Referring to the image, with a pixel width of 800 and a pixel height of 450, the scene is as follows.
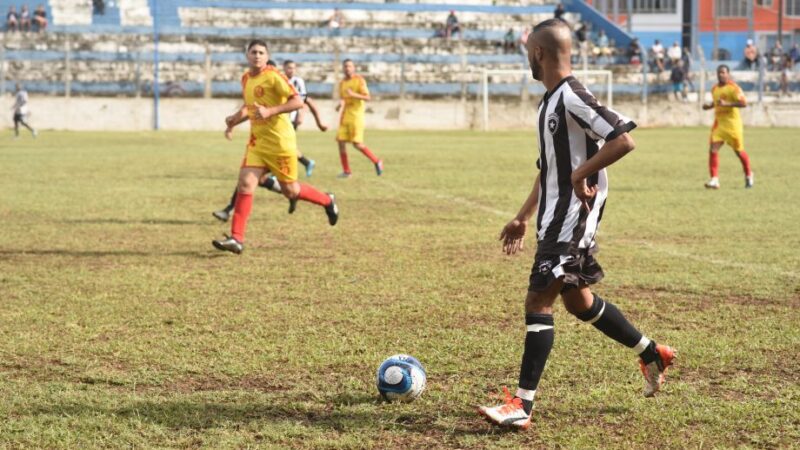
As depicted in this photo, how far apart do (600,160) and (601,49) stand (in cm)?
4021

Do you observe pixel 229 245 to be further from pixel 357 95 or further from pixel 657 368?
pixel 357 95

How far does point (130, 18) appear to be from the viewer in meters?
43.2

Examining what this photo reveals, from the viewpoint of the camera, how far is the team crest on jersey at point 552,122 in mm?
4690

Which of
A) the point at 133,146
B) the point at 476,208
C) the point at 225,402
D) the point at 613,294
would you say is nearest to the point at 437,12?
the point at 133,146

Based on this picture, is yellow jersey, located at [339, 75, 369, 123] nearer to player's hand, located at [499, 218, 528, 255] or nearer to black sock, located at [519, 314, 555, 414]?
player's hand, located at [499, 218, 528, 255]

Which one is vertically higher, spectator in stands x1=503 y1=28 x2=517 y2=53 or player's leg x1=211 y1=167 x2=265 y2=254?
spectator in stands x1=503 y1=28 x2=517 y2=53

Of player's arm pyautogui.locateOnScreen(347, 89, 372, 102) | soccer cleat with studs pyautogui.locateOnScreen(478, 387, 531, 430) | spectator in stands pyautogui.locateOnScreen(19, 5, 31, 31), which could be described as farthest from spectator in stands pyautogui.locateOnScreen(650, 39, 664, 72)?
soccer cleat with studs pyautogui.locateOnScreen(478, 387, 531, 430)

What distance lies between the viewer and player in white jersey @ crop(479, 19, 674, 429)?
4.59m

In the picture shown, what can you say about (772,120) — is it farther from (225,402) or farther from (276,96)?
(225,402)

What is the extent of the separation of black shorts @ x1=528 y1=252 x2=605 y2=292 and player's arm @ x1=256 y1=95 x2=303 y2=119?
568 centimetres

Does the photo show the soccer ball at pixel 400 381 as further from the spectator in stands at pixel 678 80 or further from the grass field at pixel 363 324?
the spectator in stands at pixel 678 80

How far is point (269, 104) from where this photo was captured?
10641 millimetres

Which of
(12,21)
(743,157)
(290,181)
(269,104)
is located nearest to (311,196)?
(290,181)

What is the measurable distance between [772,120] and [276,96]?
35139 mm
